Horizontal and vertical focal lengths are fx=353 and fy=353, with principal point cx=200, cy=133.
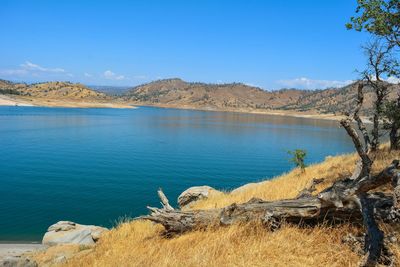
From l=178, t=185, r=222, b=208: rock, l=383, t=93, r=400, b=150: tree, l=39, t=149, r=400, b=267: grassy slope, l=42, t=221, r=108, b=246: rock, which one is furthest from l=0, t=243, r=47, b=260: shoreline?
l=383, t=93, r=400, b=150: tree

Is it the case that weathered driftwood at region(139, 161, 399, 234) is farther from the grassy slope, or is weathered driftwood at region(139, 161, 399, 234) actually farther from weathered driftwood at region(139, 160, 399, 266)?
the grassy slope

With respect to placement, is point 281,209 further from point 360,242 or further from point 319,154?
point 319,154

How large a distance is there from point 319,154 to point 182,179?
30.1 m

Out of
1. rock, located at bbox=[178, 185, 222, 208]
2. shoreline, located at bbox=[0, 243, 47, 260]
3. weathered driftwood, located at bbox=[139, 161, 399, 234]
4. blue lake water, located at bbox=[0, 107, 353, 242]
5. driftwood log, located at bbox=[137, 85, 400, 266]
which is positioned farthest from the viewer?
blue lake water, located at bbox=[0, 107, 353, 242]

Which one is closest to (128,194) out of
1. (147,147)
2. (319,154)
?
(147,147)

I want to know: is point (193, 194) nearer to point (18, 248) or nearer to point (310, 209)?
point (18, 248)

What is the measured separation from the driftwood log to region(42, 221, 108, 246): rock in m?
8.78

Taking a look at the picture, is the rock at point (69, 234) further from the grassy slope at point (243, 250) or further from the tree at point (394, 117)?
the tree at point (394, 117)

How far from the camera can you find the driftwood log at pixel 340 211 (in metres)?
5.46

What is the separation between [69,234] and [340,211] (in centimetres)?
1383

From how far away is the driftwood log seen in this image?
5.46 meters

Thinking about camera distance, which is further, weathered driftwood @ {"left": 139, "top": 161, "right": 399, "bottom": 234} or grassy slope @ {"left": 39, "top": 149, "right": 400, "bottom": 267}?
weathered driftwood @ {"left": 139, "top": 161, "right": 399, "bottom": 234}

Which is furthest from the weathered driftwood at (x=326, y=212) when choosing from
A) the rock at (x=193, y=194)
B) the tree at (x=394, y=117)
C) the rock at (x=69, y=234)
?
the tree at (x=394, y=117)

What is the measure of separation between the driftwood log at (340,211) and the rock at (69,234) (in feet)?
28.8
